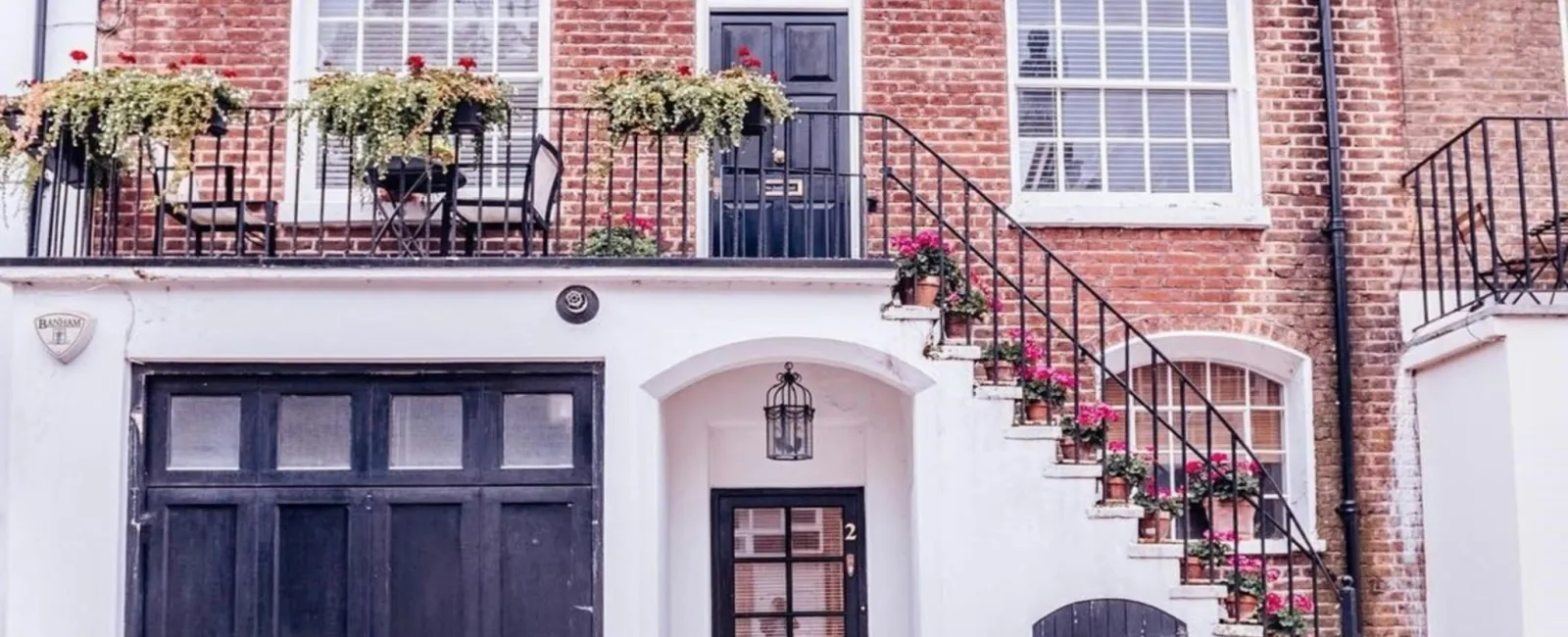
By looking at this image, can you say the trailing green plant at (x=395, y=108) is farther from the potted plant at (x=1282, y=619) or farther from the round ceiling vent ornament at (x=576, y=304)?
the potted plant at (x=1282, y=619)

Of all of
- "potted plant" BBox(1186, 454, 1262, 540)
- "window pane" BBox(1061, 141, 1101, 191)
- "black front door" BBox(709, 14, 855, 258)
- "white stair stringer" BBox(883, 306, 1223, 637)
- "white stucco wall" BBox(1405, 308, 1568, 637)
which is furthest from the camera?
"window pane" BBox(1061, 141, 1101, 191)

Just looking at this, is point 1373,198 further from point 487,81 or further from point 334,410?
point 334,410

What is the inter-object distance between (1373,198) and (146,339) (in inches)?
275

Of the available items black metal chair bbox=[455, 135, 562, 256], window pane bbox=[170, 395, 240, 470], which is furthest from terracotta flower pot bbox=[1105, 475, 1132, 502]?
window pane bbox=[170, 395, 240, 470]

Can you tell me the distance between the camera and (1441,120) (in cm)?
1012

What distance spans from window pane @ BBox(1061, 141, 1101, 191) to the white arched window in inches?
42.1

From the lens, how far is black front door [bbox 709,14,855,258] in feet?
32.6

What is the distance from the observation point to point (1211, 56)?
408 inches

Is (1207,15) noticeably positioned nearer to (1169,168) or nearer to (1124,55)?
(1124,55)

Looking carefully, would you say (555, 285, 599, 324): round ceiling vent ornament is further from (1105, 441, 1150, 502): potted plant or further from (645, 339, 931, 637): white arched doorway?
(1105, 441, 1150, 502): potted plant

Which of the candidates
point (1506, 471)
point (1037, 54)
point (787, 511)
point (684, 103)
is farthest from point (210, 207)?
point (1506, 471)

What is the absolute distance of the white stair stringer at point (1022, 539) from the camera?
322 inches

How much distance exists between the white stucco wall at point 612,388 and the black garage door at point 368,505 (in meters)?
0.17

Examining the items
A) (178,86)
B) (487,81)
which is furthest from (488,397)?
(178,86)
